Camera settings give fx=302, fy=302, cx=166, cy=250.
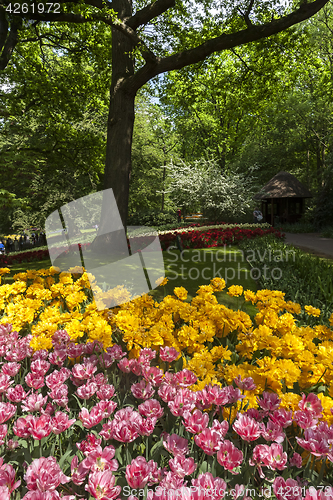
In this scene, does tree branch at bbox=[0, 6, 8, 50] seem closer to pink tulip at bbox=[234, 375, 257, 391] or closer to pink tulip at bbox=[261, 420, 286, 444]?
pink tulip at bbox=[234, 375, 257, 391]

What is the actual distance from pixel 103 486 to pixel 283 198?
22.3m

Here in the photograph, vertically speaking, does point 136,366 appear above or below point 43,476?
below

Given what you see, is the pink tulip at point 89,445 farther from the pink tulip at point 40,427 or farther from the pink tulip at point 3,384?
the pink tulip at point 3,384

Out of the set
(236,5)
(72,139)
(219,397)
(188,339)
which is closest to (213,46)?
(236,5)

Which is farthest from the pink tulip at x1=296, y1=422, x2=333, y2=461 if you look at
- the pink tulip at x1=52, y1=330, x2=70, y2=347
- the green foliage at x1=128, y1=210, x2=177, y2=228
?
the green foliage at x1=128, y1=210, x2=177, y2=228

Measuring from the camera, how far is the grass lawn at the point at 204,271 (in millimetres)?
5246

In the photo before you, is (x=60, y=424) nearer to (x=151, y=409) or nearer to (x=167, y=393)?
(x=151, y=409)

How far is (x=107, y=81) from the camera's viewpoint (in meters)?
11.6

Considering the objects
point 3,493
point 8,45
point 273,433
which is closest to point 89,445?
point 3,493

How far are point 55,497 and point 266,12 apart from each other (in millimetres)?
11719

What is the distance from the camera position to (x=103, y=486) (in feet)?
3.27

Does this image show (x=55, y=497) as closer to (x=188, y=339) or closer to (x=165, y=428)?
(x=165, y=428)

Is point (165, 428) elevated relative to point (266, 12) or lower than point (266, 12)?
lower

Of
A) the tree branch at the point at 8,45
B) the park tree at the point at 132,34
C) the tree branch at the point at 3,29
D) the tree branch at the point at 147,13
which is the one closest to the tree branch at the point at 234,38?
the park tree at the point at 132,34
